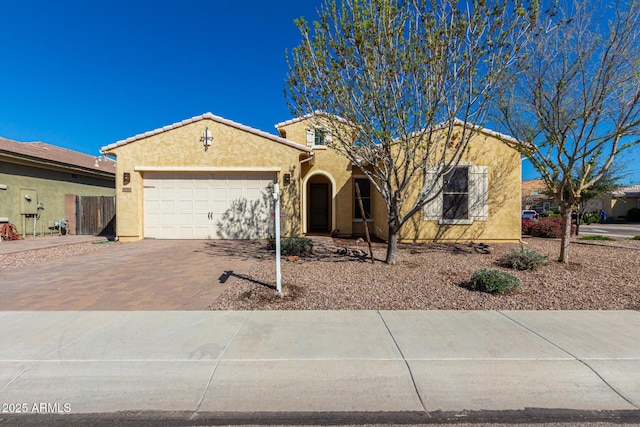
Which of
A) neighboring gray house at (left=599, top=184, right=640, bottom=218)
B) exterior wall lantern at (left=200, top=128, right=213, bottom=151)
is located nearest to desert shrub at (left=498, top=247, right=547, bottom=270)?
exterior wall lantern at (left=200, top=128, right=213, bottom=151)

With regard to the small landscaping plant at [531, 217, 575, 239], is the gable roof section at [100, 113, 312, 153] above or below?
above

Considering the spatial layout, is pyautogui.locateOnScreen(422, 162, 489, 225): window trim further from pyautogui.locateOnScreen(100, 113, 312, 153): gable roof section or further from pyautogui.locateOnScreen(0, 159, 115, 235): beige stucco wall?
pyautogui.locateOnScreen(0, 159, 115, 235): beige stucco wall

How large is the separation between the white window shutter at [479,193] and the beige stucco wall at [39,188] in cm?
1815

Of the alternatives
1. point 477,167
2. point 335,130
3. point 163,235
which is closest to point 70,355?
point 335,130

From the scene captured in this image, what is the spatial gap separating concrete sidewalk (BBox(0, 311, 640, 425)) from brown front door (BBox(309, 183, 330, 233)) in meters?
11.2

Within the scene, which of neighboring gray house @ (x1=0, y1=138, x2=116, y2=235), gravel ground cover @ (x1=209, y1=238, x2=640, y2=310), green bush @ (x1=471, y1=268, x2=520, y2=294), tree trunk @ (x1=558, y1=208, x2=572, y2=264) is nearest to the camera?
gravel ground cover @ (x1=209, y1=238, x2=640, y2=310)

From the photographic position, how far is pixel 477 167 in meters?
11.5

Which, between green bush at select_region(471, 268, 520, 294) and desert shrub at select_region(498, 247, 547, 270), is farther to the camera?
desert shrub at select_region(498, 247, 547, 270)

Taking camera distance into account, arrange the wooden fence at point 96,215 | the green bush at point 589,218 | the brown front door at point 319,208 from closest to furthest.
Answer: the wooden fence at point 96,215 < the brown front door at point 319,208 < the green bush at point 589,218

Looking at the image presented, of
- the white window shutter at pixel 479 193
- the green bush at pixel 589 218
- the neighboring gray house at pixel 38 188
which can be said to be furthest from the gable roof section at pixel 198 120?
the green bush at pixel 589 218

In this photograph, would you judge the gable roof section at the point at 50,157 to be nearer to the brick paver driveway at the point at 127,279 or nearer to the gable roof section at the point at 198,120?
the gable roof section at the point at 198,120

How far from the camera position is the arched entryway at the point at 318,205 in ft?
51.6

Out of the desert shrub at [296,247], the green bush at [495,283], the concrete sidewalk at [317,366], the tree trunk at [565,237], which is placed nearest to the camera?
the concrete sidewalk at [317,366]

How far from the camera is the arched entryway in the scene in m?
15.7
